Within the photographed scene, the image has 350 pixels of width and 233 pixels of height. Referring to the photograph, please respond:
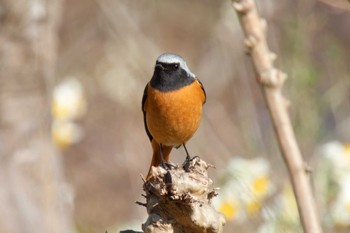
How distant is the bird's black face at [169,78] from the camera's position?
4117mm

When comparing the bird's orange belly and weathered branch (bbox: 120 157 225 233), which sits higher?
the bird's orange belly

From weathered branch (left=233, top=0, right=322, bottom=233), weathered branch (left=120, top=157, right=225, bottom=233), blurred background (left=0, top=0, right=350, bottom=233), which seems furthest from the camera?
blurred background (left=0, top=0, right=350, bottom=233)

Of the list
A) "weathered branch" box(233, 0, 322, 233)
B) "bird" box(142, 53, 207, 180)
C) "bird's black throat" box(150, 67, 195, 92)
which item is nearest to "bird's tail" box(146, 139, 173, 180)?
"bird" box(142, 53, 207, 180)

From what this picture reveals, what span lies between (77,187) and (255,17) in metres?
8.45

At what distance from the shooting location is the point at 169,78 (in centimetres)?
413

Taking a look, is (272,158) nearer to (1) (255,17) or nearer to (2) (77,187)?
(1) (255,17)

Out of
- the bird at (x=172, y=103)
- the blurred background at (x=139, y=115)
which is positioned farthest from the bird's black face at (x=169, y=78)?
the blurred background at (x=139, y=115)

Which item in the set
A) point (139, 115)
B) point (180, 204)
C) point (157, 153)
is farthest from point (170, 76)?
point (139, 115)

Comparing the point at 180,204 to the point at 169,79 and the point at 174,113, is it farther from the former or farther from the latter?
the point at 169,79

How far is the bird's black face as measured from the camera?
412 centimetres

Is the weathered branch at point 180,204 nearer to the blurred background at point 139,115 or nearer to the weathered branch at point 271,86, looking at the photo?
the weathered branch at point 271,86

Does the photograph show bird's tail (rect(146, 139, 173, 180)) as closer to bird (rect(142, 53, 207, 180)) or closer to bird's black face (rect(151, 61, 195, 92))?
bird (rect(142, 53, 207, 180))

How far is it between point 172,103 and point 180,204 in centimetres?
184

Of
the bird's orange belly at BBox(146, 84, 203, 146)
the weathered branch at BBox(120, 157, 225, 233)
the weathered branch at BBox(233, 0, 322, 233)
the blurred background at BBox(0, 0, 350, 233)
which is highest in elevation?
the blurred background at BBox(0, 0, 350, 233)
